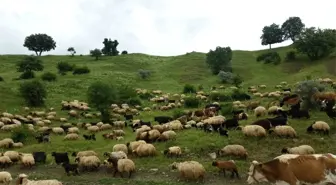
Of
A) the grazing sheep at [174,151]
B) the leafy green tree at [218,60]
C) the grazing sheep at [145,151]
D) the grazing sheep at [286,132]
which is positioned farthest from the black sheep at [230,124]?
the leafy green tree at [218,60]

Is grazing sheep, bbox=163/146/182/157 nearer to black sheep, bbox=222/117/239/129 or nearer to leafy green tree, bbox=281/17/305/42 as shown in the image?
black sheep, bbox=222/117/239/129

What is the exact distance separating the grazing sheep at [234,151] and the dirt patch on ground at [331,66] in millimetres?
43484

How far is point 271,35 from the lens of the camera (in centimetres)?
10375

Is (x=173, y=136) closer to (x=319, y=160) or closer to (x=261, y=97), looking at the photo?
(x=319, y=160)

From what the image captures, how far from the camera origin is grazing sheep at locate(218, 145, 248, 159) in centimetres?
2077

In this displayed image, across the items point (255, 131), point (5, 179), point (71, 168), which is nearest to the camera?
point (5, 179)

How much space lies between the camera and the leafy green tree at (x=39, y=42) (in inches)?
4464

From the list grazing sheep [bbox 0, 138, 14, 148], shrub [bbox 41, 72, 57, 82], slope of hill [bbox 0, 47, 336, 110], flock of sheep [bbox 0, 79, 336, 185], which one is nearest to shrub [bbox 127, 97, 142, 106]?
flock of sheep [bbox 0, 79, 336, 185]

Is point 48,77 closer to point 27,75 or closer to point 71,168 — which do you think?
point 27,75

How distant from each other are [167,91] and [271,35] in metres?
51.3

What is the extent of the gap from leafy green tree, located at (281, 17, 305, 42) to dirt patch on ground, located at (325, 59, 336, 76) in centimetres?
3968

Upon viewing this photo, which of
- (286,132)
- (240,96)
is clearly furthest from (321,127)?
(240,96)

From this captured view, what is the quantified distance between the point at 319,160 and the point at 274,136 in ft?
35.5

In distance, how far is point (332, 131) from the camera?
78.0ft
